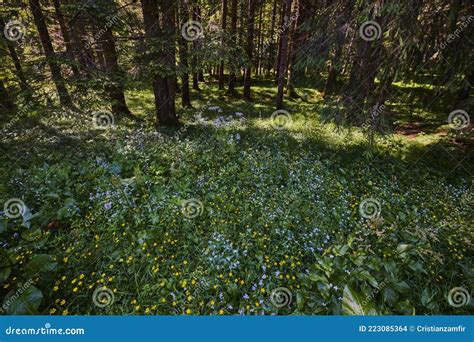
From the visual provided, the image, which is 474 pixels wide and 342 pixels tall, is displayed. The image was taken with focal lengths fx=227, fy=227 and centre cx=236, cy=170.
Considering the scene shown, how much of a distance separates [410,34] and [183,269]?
6513mm

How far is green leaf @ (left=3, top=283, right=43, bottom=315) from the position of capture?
272 centimetres

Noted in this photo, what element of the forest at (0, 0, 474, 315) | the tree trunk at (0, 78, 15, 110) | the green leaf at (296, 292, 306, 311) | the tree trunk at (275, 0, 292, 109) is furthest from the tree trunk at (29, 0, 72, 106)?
the tree trunk at (275, 0, 292, 109)

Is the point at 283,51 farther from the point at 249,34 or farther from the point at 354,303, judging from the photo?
the point at 354,303

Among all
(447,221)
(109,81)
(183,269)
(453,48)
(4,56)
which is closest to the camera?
(183,269)

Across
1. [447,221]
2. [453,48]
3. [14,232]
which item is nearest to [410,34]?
[453,48]

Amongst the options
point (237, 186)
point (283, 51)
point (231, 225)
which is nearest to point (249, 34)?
Result: point (283, 51)

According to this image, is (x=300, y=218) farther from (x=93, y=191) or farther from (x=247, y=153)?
(x=93, y=191)

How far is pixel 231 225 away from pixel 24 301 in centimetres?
293

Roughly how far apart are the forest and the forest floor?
3 cm

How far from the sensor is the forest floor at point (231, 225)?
309cm

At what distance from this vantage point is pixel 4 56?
5758 mm

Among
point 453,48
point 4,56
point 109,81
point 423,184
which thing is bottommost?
point 423,184

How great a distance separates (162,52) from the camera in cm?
729

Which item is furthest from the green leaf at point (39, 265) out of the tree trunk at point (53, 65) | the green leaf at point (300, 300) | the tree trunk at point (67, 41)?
the tree trunk at point (67, 41)
